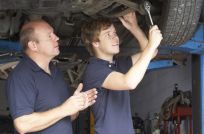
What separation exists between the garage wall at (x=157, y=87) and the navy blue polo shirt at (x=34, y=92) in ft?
9.18

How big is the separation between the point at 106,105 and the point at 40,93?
0.91 ft

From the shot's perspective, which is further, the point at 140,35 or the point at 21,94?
the point at 140,35

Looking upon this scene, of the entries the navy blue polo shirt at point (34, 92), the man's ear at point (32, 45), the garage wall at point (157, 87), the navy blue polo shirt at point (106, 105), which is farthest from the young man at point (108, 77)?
the garage wall at point (157, 87)

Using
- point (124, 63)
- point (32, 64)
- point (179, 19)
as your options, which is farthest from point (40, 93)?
point (179, 19)

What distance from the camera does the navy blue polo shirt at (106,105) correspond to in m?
1.87

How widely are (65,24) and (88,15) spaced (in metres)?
0.39

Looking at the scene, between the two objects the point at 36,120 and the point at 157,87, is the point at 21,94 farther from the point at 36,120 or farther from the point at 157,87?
the point at 157,87

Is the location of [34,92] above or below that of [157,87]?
above

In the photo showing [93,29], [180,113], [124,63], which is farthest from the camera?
[180,113]

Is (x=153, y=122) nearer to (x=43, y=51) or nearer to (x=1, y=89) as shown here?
(x=1, y=89)

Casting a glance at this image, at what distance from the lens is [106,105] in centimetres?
191

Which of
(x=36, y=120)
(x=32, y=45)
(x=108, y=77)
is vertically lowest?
(x=36, y=120)

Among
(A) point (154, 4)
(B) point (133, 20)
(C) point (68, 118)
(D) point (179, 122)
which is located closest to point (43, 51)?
(C) point (68, 118)

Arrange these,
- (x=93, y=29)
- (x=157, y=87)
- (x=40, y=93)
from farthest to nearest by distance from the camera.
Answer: (x=157, y=87) → (x=93, y=29) → (x=40, y=93)
